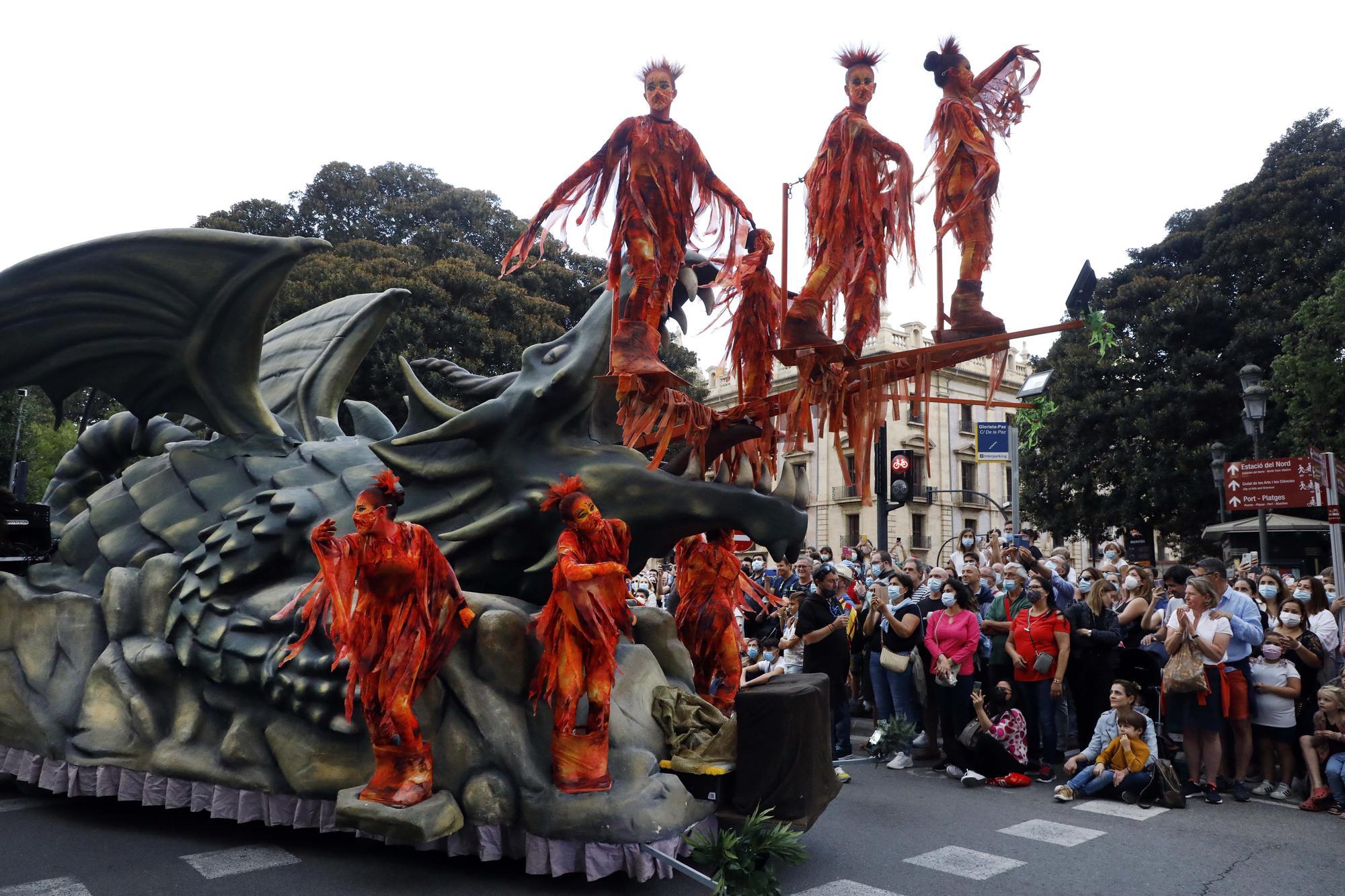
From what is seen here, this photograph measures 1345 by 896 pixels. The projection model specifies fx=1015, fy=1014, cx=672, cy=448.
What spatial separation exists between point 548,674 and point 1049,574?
15.5 feet

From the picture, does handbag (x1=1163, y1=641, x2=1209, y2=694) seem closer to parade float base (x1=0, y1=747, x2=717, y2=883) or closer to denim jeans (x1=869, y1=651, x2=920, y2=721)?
denim jeans (x1=869, y1=651, x2=920, y2=721)

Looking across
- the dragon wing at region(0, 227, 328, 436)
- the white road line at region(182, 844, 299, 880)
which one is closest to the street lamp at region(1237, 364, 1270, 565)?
the dragon wing at region(0, 227, 328, 436)

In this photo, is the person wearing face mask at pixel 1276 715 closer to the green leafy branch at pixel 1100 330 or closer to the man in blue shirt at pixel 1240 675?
the man in blue shirt at pixel 1240 675

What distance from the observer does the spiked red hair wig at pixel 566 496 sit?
4387mm

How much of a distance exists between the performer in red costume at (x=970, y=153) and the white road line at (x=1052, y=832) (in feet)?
9.25

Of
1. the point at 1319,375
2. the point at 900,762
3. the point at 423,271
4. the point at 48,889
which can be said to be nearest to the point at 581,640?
the point at 48,889

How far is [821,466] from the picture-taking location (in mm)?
36875

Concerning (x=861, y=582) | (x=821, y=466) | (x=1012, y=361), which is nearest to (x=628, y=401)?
(x=1012, y=361)

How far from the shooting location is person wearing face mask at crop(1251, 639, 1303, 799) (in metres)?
6.31

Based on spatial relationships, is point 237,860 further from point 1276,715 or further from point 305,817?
point 1276,715

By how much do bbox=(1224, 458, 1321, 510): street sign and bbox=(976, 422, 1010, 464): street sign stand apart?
2.44 m

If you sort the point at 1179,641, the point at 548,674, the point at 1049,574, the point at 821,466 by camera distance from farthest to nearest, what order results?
the point at 821,466, the point at 1049,574, the point at 1179,641, the point at 548,674

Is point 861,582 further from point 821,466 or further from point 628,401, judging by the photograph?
point 821,466

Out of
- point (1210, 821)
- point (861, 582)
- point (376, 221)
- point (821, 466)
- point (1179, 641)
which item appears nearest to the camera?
point (1210, 821)
